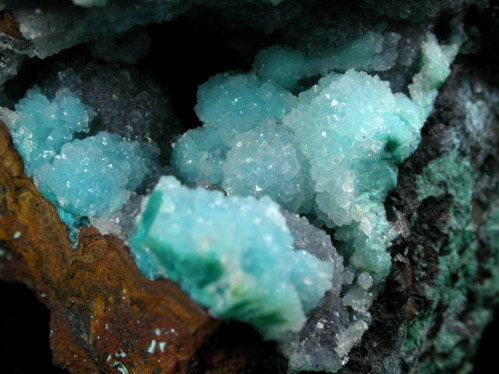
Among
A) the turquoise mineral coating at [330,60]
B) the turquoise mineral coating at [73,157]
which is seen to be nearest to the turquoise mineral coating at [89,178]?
the turquoise mineral coating at [73,157]

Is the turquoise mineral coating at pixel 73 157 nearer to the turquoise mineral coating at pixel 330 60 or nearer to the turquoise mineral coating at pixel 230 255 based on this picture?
the turquoise mineral coating at pixel 230 255

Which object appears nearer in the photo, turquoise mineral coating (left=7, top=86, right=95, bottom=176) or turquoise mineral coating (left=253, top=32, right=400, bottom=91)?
turquoise mineral coating (left=7, top=86, right=95, bottom=176)

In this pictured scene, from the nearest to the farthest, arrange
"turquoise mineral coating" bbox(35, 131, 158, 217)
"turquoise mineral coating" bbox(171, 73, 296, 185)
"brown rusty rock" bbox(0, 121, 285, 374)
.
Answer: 1. "brown rusty rock" bbox(0, 121, 285, 374)
2. "turquoise mineral coating" bbox(35, 131, 158, 217)
3. "turquoise mineral coating" bbox(171, 73, 296, 185)

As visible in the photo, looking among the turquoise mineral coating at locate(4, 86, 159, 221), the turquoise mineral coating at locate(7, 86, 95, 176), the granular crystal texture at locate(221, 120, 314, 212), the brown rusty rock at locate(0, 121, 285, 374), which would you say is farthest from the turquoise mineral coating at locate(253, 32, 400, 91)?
the brown rusty rock at locate(0, 121, 285, 374)

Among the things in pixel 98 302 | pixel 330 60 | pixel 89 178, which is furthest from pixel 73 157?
pixel 330 60

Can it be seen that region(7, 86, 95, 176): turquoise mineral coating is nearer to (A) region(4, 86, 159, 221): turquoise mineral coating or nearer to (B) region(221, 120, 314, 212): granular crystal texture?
(A) region(4, 86, 159, 221): turquoise mineral coating

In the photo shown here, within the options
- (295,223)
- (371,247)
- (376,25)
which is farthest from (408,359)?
(376,25)

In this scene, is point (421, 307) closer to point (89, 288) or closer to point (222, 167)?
point (222, 167)
